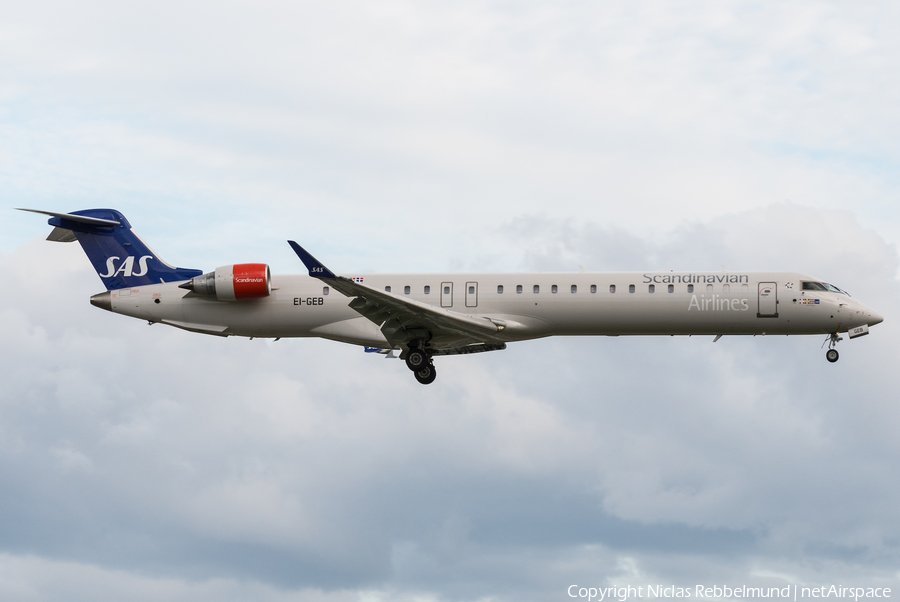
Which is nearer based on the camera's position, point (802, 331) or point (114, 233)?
point (802, 331)

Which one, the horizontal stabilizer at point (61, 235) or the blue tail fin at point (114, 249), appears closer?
the blue tail fin at point (114, 249)

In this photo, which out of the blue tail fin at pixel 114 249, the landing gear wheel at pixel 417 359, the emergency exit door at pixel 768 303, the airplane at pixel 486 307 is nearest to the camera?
the airplane at pixel 486 307

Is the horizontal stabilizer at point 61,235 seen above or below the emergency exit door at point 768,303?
above

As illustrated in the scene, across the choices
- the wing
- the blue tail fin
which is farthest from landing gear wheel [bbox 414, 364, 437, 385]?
the blue tail fin

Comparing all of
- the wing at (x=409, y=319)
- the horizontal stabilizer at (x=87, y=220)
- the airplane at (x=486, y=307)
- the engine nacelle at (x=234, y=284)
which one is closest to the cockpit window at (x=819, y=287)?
the airplane at (x=486, y=307)

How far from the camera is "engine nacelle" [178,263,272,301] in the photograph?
1302 inches

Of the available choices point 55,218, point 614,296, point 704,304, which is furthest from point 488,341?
point 55,218

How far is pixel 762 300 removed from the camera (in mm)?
31781

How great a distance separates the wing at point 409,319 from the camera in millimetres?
28855

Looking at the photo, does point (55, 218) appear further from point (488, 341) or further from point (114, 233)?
point (488, 341)

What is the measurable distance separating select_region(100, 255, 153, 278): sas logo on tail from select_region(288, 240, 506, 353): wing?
27.3ft

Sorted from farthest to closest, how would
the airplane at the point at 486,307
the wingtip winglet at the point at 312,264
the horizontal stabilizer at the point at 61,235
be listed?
the horizontal stabilizer at the point at 61,235
the airplane at the point at 486,307
the wingtip winglet at the point at 312,264

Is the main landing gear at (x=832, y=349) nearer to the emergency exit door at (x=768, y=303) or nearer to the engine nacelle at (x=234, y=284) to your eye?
the emergency exit door at (x=768, y=303)

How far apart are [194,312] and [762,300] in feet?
61.9
